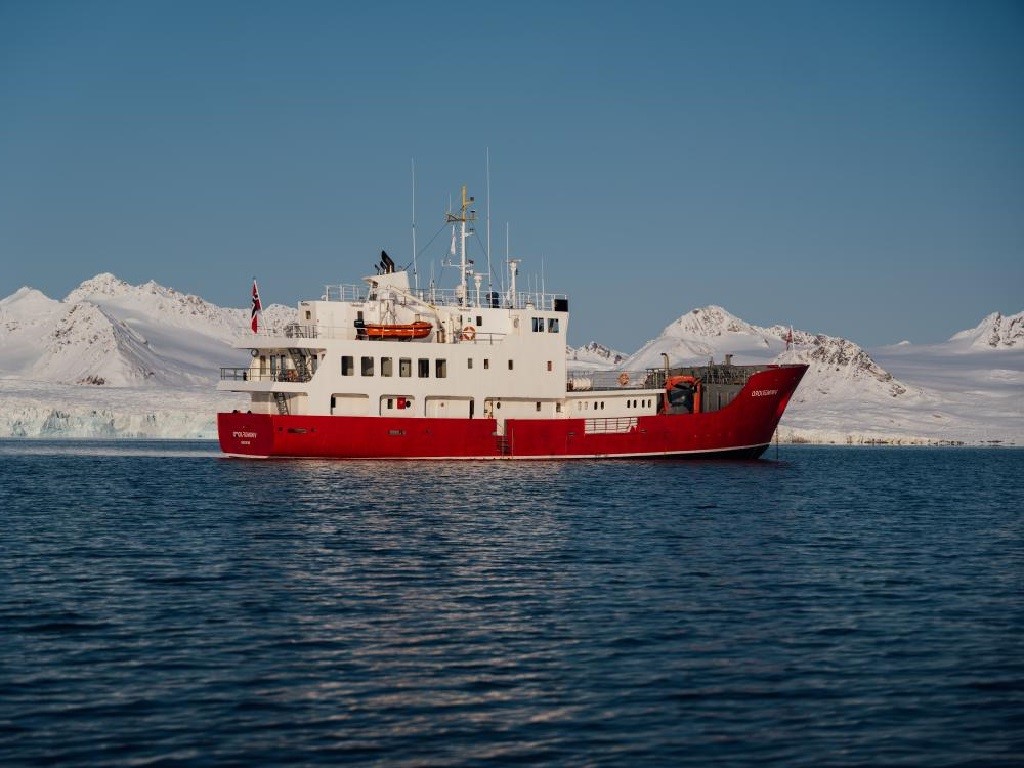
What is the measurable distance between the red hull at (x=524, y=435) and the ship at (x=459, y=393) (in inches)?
2.5

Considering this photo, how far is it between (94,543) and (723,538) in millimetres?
14478

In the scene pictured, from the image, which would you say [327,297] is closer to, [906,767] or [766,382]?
[766,382]

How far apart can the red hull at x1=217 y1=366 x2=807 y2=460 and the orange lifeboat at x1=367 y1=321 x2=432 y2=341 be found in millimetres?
4101

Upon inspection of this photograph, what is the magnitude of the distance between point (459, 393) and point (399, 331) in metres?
4.08

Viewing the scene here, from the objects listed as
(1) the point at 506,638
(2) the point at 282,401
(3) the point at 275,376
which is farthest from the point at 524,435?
(1) the point at 506,638

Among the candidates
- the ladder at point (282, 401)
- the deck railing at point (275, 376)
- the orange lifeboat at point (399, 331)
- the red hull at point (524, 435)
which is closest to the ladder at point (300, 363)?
the deck railing at point (275, 376)

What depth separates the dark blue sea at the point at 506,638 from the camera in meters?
12.1

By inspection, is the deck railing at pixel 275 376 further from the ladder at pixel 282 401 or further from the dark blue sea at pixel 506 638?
the dark blue sea at pixel 506 638

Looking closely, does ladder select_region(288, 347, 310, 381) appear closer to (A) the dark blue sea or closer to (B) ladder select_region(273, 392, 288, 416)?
(B) ladder select_region(273, 392, 288, 416)

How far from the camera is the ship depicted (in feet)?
180

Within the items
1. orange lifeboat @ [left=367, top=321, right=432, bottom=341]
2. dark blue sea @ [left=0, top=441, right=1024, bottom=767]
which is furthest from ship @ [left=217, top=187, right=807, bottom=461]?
dark blue sea @ [left=0, top=441, right=1024, bottom=767]

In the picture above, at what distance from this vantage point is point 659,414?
6106 cm

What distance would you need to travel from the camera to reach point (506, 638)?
1666 cm

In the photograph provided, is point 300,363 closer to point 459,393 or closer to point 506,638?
point 459,393
